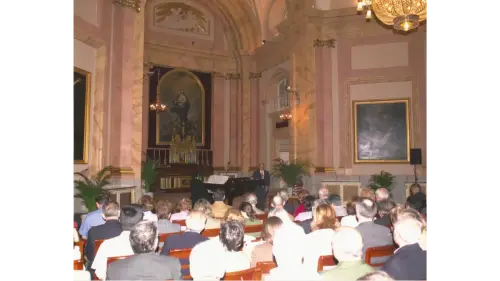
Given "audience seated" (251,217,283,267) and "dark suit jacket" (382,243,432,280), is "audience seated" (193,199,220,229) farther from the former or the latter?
"dark suit jacket" (382,243,432,280)

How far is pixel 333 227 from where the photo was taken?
14.4 feet

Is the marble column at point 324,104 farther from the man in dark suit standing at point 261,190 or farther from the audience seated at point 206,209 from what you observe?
the audience seated at point 206,209

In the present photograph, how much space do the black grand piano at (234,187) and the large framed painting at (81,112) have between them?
4.00 metres

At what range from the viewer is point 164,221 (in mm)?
4980

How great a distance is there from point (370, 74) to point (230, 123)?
27.2 ft

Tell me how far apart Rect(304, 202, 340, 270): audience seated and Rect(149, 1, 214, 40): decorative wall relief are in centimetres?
1678

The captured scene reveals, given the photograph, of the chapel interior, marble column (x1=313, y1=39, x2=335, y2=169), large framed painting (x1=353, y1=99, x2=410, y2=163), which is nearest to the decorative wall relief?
the chapel interior

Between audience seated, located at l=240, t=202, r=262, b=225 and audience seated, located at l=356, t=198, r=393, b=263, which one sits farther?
audience seated, located at l=240, t=202, r=262, b=225

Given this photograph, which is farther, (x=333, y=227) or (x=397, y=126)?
(x=397, y=126)

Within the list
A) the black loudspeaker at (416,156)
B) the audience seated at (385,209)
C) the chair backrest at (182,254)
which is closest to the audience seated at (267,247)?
the chair backrest at (182,254)

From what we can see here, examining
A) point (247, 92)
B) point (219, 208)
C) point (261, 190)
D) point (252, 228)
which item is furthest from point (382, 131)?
point (252, 228)

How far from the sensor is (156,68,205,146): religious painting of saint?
19.1 meters

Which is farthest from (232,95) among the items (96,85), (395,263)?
(395,263)
